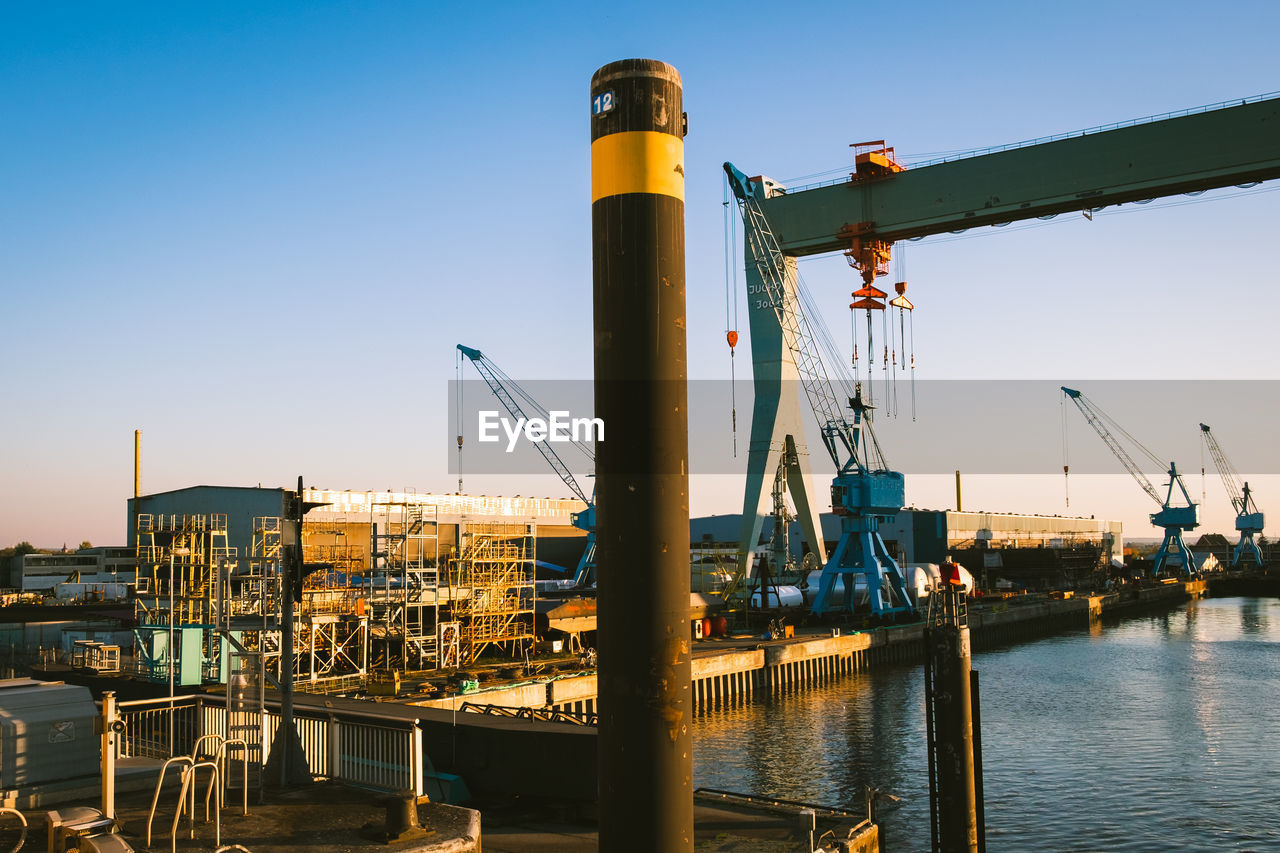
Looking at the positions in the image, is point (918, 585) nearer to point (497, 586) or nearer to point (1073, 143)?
point (1073, 143)

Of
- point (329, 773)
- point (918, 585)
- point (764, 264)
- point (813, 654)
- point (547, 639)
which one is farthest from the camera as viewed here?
point (918, 585)

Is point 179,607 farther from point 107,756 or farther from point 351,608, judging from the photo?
point 107,756

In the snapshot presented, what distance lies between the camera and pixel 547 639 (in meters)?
52.2

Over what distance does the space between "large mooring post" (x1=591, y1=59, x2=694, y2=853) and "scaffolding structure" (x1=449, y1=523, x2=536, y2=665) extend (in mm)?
40181

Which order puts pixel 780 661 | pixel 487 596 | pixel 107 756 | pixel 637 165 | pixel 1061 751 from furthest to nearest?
pixel 780 661 < pixel 487 596 < pixel 1061 751 < pixel 107 756 < pixel 637 165

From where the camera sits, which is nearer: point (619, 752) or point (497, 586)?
point (619, 752)

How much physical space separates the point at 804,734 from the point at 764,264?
150ft

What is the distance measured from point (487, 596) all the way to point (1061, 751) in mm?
25929

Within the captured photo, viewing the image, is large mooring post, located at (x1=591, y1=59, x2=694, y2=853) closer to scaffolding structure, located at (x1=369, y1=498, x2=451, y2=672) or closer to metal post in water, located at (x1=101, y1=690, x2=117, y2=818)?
metal post in water, located at (x1=101, y1=690, x2=117, y2=818)

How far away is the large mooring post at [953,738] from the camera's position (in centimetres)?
2017

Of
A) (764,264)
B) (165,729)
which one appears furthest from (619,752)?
(764,264)

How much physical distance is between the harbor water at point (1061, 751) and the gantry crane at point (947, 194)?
26179mm

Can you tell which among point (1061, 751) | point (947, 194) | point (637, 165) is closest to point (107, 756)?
point (637, 165)

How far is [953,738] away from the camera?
2028cm
